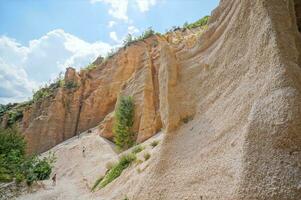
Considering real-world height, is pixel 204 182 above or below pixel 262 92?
below

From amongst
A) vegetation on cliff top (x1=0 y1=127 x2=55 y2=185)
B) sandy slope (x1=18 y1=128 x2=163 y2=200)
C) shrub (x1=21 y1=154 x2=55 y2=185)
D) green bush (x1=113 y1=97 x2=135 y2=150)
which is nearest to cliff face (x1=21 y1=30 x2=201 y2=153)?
green bush (x1=113 y1=97 x2=135 y2=150)

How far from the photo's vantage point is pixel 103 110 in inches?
1560

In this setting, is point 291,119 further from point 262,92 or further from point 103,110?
point 103,110

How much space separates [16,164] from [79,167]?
7481mm

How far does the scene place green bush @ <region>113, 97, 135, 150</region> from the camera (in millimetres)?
26516

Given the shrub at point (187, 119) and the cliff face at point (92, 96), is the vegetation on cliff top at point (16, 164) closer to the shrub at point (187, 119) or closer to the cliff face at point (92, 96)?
the cliff face at point (92, 96)

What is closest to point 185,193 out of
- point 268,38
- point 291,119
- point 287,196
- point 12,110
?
point 287,196

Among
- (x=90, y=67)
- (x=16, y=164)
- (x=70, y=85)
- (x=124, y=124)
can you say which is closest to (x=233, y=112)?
(x=16, y=164)

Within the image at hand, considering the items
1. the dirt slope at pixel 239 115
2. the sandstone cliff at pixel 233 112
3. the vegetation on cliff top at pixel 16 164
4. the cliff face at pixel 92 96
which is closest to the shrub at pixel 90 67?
the cliff face at pixel 92 96

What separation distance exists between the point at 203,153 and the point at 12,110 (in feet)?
148

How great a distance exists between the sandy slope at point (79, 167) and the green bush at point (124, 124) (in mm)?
1315

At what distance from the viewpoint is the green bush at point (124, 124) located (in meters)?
26.5

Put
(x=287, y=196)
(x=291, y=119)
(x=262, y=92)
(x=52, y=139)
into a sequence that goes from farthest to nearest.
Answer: (x=52, y=139) → (x=262, y=92) → (x=291, y=119) → (x=287, y=196)

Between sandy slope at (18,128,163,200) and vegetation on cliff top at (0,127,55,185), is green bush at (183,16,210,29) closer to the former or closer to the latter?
sandy slope at (18,128,163,200)
